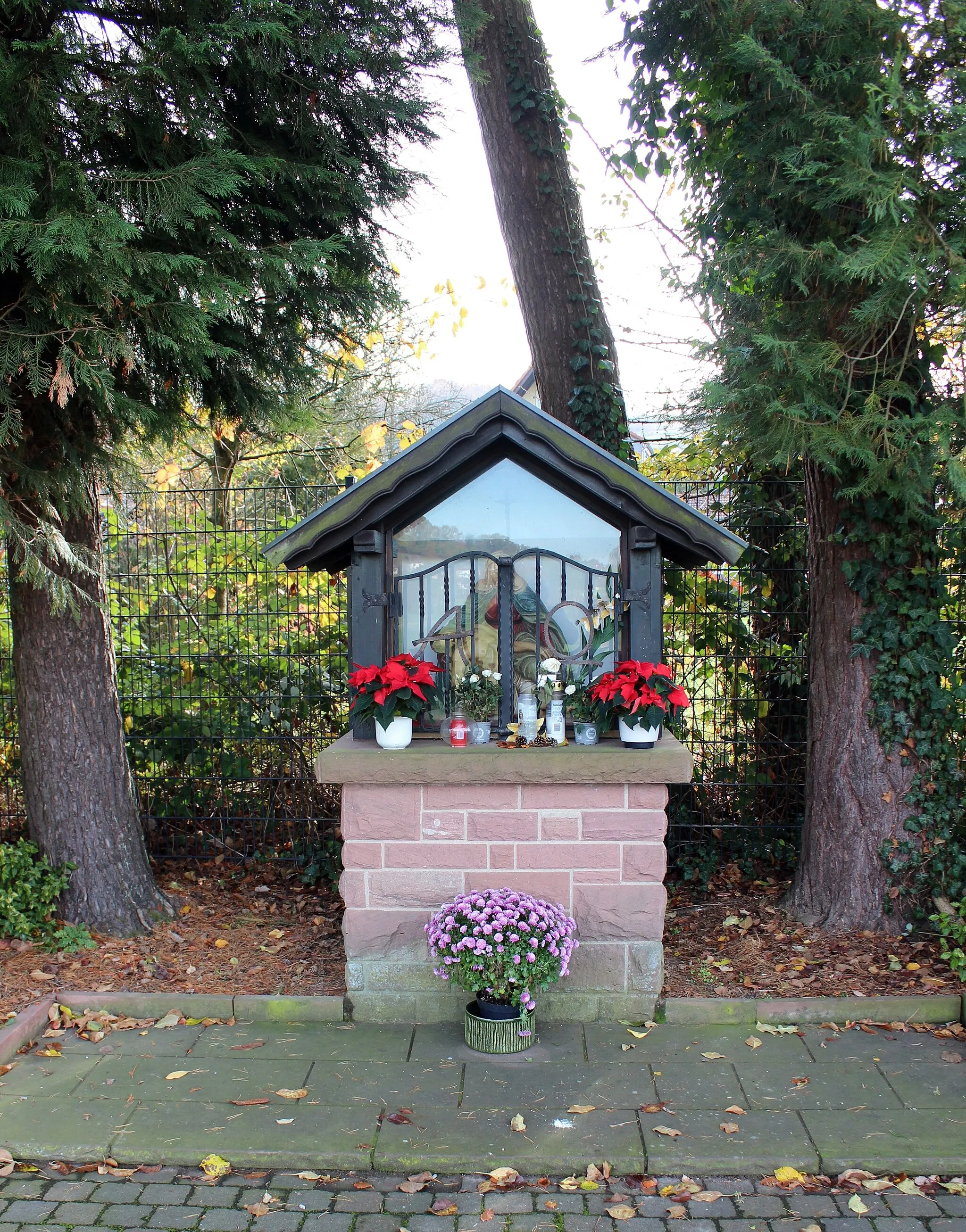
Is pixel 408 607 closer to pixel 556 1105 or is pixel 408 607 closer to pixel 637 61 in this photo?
pixel 556 1105

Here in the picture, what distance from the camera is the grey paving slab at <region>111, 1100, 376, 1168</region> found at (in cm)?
309

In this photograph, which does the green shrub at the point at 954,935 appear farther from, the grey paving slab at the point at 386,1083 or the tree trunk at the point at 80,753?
the tree trunk at the point at 80,753

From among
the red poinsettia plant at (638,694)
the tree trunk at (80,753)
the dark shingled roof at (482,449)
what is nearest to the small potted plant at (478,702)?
the red poinsettia plant at (638,694)

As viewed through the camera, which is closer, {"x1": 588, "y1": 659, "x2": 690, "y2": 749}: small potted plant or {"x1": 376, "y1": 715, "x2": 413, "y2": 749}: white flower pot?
{"x1": 588, "y1": 659, "x2": 690, "y2": 749}: small potted plant

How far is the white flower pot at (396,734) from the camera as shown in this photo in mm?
3939

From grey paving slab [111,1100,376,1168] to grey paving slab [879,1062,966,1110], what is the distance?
1880 mm

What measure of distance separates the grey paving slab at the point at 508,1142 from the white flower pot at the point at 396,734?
137 centimetres

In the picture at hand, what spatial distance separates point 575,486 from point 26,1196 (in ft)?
10.5

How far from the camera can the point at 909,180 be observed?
3684 mm

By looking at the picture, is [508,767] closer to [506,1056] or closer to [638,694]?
[638,694]

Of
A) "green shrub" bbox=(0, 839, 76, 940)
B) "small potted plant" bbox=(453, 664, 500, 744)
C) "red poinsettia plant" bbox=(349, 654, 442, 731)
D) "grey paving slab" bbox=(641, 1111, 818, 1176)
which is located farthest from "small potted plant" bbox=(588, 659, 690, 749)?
"green shrub" bbox=(0, 839, 76, 940)

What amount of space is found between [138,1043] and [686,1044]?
2.19m

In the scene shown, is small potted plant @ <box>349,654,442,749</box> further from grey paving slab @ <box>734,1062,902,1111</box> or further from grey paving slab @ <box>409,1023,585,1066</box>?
grey paving slab @ <box>734,1062,902,1111</box>

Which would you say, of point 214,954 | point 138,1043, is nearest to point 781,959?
point 214,954
